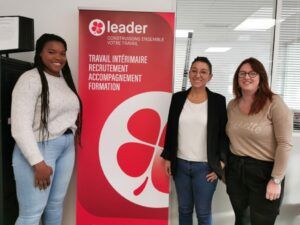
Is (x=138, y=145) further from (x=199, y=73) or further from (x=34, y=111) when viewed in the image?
(x=34, y=111)

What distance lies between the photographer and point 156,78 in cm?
228

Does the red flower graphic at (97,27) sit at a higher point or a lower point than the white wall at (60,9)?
lower

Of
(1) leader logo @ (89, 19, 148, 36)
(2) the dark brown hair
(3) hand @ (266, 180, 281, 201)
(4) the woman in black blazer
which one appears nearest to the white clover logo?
(4) the woman in black blazer

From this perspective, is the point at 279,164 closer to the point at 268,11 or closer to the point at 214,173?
the point at 214,173

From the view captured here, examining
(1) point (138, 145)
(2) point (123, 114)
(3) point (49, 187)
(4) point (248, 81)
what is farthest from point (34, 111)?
(4) point (248, 81)

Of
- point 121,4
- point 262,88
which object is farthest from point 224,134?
point 121,4

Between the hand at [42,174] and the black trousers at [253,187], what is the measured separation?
117cm

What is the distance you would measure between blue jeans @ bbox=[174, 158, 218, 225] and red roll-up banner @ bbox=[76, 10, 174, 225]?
24 cm

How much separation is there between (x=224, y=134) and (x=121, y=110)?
82 cm

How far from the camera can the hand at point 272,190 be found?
1.72m

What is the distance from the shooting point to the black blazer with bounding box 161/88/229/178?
1.95 meters

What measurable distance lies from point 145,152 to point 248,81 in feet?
3.20

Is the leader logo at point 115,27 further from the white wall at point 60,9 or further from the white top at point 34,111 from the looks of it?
the white top at point 34,111

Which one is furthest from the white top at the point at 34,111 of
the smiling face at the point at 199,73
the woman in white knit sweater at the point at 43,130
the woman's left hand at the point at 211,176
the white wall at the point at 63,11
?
the woman's left hand at the point at 211,176
